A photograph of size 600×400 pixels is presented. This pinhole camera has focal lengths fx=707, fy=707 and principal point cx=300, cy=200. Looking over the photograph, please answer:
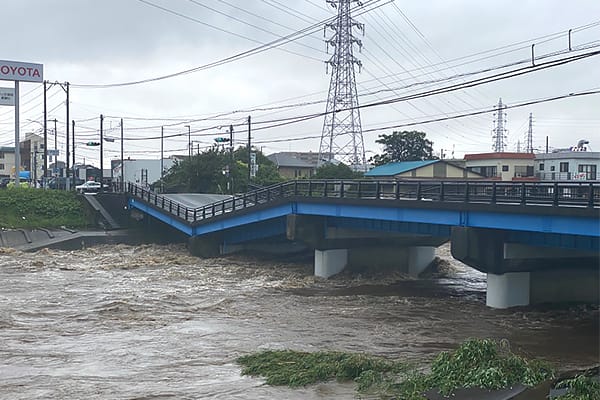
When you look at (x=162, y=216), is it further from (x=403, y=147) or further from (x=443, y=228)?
(x=403, y=147)

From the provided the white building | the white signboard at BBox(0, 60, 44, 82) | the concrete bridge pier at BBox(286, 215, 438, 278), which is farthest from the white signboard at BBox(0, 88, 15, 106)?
the white building

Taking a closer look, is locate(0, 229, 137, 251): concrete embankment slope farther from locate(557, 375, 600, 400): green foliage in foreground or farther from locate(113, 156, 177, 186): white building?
locate(113, 156, 177, 186): white building

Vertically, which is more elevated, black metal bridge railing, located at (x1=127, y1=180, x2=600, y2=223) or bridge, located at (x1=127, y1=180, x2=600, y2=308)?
black metal bridge railing, located at (x1=127, y1=180, x2=600, y2=223)

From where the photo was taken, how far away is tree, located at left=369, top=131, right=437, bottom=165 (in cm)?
9769

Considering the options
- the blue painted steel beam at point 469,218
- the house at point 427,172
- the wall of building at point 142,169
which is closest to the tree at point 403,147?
the house at point 427,172

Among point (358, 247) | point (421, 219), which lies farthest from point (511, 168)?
point (421, 219)

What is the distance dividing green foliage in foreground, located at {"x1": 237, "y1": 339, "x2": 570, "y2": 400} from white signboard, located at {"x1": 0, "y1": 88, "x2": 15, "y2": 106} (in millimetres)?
56018

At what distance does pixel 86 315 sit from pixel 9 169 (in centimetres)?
12279

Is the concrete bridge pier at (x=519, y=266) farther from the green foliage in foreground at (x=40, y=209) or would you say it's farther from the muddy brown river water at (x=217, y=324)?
the green foliage in foreground at (x=40, y=209)

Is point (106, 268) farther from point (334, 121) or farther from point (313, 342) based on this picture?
point (334, 121)

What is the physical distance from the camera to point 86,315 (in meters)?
26.4

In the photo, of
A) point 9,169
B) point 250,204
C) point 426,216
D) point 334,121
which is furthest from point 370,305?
point 9,169

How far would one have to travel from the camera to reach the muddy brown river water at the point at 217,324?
16797mm

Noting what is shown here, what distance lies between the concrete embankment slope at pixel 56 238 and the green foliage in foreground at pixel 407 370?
1379 inches
